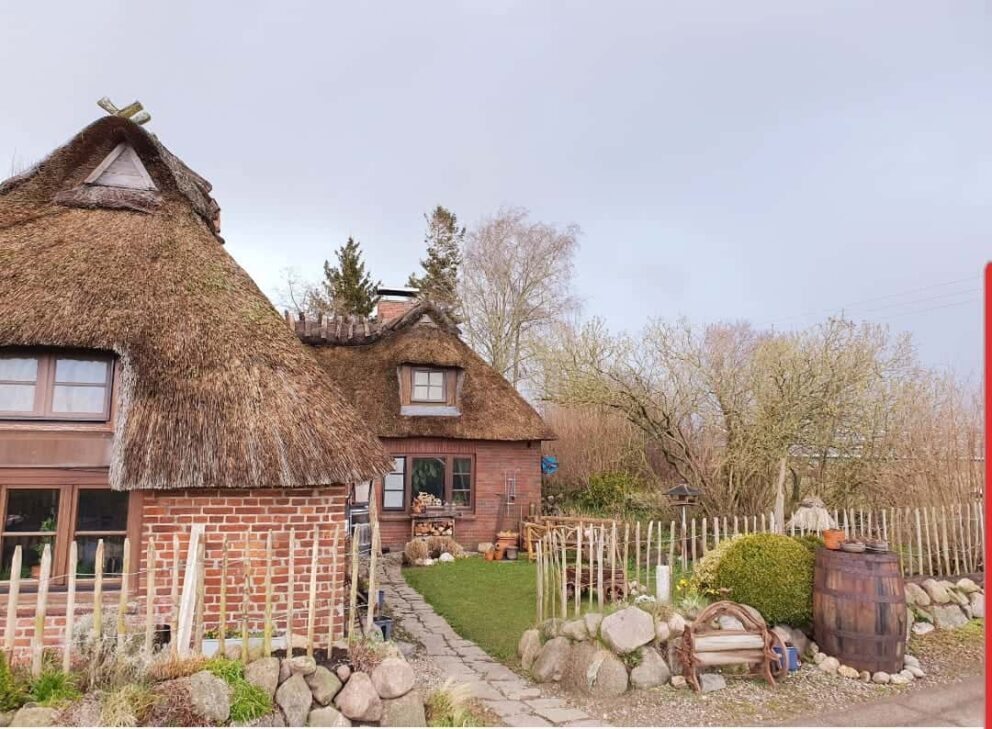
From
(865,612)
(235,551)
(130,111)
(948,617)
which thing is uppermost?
(130,111)

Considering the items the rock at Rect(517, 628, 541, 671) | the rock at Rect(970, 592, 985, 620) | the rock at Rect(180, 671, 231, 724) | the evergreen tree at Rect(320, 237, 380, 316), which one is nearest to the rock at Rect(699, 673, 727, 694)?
the rock at Rect(517, 628, 541, 671)

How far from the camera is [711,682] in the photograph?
246 inches

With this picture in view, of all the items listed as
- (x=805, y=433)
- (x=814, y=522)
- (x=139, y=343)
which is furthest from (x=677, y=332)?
(x=139, y=343)

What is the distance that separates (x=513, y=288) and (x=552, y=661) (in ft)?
73.7

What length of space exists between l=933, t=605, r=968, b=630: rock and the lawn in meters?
5.32

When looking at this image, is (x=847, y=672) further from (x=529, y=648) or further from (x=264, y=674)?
(x=264, y=674)

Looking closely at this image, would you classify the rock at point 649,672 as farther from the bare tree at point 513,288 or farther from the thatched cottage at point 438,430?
the bare tree at point 513,288

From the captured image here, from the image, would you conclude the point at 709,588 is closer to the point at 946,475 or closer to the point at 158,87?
the point at 946,475

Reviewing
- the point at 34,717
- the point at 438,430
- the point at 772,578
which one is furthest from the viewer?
the point at 438,430

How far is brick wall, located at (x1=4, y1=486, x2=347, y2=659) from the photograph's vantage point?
6.19 m

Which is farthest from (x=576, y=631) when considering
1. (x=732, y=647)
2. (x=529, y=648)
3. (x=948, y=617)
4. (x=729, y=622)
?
(x=948, y=617)

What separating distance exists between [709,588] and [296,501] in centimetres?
488

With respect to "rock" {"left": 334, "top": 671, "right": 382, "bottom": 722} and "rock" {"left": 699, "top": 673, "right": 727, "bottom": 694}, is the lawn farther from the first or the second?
"rock" {"left": 334, "top": 671, "right": 382, "bottom": 722}

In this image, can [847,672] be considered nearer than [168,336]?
Yes
